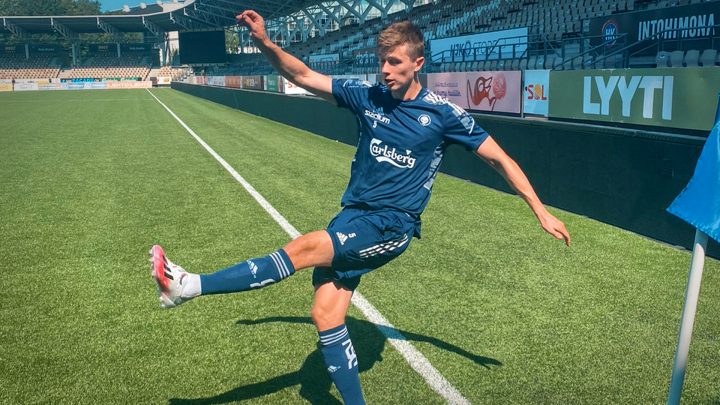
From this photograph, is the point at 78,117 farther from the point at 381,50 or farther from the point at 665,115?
the point at 381,50

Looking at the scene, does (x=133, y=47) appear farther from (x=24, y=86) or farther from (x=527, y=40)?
(x=527, y=40)

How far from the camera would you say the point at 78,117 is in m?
A: 30.8

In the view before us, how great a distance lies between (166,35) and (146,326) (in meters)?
104

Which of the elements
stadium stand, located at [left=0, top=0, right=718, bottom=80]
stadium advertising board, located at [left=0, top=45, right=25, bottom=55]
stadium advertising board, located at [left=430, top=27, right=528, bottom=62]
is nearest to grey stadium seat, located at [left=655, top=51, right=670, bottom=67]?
stadium stand, located at [left=0, top=0, right=718, bottom=80]


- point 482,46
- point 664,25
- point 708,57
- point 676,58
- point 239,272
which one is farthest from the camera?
point 482,46

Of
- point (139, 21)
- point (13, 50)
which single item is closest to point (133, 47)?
point (139, 21)

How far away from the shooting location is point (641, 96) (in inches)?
344

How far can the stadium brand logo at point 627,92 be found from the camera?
27.4 ft

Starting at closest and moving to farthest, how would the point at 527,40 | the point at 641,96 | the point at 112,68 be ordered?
the point at 641,96 → the point at 527,40 → the point at 112,68

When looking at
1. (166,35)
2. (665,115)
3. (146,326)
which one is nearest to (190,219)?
(146,326)

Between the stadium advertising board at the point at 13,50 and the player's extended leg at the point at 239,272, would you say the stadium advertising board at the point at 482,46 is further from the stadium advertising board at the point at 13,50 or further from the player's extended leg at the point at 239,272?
the stadium advertising board at the point at 13,50

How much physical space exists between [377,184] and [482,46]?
18.6 m

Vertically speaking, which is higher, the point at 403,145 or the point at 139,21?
the point at 139,21

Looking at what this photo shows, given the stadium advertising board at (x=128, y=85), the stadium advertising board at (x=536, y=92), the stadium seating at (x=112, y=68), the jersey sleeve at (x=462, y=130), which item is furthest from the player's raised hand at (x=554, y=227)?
the stadium seating at (x=112, y=68)
